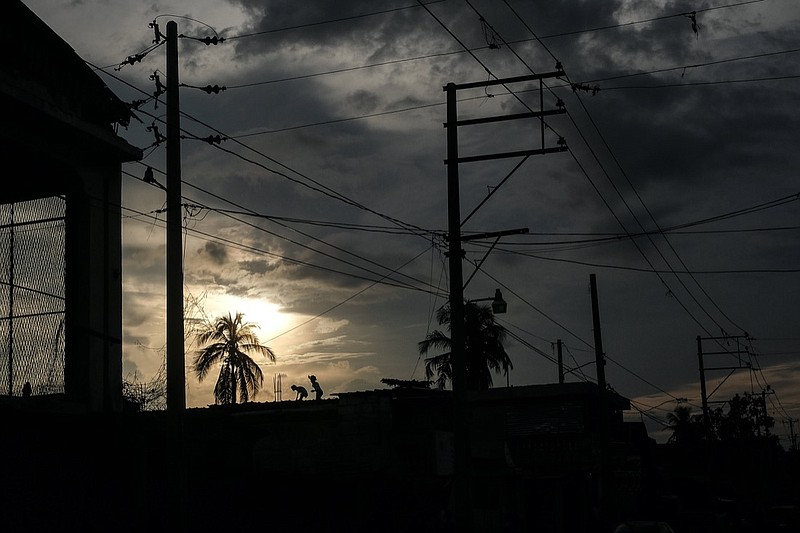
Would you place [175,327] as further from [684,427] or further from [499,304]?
[684,427]

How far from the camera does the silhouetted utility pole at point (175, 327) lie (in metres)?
16.2

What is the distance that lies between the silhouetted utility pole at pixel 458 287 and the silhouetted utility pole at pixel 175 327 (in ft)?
24.8

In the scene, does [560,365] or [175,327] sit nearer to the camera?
[175,327]

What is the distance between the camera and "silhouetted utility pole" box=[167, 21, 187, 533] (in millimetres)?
16203

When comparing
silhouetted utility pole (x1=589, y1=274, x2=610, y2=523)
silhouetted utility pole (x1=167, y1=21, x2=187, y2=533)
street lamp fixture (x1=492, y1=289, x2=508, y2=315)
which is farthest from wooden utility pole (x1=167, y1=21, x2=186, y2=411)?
silhouetted utility pole (x1=589, y1=274, x2=610, y2=523)

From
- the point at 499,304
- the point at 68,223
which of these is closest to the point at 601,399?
the point at 499,304

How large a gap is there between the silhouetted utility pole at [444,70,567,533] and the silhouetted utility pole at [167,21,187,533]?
7572 mm

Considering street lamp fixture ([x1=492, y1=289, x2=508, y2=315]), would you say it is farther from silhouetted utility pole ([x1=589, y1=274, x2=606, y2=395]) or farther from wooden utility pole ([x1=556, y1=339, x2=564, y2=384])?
wooden utility pole ([x1=556, y1=339, x2=564, y2=384])

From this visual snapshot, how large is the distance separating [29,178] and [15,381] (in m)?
5.15

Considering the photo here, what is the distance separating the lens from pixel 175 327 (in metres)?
16.9

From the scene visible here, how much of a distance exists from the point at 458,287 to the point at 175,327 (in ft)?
28.1

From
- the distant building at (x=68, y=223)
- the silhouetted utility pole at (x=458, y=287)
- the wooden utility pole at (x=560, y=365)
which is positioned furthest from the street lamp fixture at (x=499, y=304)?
the wooden utility pole at (x=560, y=365)

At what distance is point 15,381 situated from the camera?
73.5 feet

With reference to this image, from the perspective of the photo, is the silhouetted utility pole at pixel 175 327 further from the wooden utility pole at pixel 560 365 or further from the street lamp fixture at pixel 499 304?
the wooden utility pole at pixel 560 365
